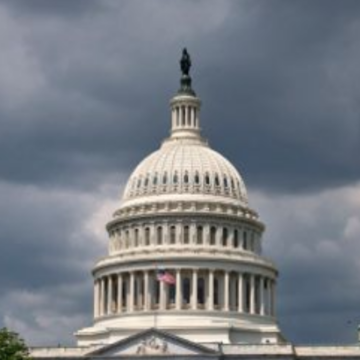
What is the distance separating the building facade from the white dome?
5.4 inches

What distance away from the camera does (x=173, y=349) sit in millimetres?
172875

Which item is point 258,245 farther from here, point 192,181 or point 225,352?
point 225,352

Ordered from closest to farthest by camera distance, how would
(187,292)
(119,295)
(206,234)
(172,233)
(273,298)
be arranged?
(187,292) < (119,295) < (206,234) < (172,233) < (273,298)

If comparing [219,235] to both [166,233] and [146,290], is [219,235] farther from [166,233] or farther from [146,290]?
[146,290]

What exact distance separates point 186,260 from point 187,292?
4.53 meters

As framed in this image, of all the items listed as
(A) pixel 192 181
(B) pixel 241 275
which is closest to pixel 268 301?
(B) pixel 241 275

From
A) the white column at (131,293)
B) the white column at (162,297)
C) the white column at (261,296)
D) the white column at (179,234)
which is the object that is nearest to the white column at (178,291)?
the white column at (162,297)

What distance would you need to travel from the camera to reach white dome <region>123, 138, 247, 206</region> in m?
194

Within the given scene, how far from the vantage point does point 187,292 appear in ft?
619

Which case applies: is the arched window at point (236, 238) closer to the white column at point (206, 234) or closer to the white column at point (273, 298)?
the white column at point (206, 234)

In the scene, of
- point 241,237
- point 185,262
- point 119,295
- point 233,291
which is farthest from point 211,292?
point 119,295

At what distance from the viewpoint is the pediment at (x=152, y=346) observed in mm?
172500

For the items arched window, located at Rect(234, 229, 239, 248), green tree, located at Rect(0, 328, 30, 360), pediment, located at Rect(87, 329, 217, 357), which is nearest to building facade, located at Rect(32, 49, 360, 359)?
arched window, located at Rect(234, 229, 239, 248)

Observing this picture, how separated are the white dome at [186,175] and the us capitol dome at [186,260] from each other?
0.14 meters
